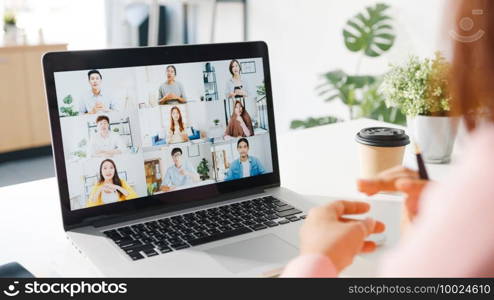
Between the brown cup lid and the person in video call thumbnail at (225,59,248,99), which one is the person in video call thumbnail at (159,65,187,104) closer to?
the person in video call thumbnail at (225,59,248,99)

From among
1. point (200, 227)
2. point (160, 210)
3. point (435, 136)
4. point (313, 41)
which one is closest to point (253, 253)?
point (200, 227)

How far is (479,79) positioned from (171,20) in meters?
3.93

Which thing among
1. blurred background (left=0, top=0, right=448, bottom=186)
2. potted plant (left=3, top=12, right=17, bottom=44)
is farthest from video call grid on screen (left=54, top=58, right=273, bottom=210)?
potted plant (left=3, top=12, right=17, bottom=44)

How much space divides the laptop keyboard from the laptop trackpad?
36mm

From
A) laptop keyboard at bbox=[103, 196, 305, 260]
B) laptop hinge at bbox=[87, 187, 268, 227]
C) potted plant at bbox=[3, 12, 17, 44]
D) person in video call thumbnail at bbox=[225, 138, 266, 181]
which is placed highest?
potted plant at bbox=[3, 12, 17, 44]

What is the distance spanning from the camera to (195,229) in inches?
34.1

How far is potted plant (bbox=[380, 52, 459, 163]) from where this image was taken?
1.21 metres

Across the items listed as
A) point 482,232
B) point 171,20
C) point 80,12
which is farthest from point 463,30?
point 80,12

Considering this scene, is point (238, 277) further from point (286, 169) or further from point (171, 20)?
point (171, 20)

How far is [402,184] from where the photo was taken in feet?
2.04

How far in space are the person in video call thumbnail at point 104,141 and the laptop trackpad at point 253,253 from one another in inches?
10.0

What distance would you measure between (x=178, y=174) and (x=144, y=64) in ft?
0.69

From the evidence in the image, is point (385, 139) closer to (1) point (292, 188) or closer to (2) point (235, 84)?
(1) point (292, 188)

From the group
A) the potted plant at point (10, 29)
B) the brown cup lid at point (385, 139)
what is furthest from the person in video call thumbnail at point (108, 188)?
the potted plant at point (10, 29)
